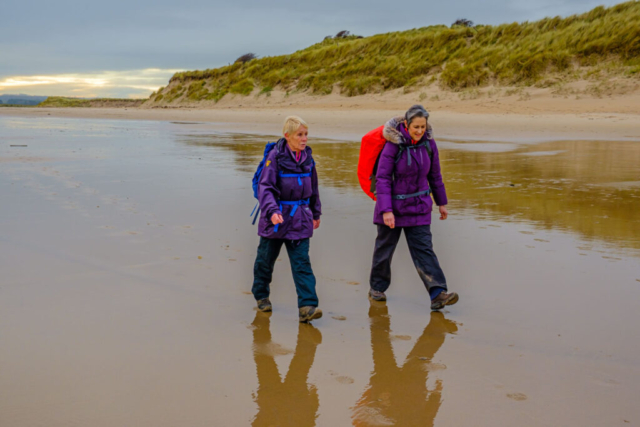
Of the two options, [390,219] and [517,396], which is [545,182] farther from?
[517,396]

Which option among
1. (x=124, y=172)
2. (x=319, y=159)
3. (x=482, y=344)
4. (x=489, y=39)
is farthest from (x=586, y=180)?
(x=489, y=39)

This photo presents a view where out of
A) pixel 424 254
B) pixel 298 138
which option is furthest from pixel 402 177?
pixel 298 138

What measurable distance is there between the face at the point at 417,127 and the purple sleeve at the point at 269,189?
38.8 inches

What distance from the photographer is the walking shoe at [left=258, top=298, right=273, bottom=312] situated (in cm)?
427

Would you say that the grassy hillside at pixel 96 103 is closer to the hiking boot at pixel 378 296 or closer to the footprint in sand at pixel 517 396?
the hiking boot at pixel 378 296

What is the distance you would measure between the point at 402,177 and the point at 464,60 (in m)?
27.2

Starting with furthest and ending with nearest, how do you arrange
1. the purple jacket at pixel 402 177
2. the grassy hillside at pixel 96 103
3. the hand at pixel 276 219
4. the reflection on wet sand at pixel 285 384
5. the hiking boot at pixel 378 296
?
the grassy hillside at pixel 96 103 → the hiking boot at pixel 378 296 → the purple jacket at pixel 402 177 → the hand at pixel 276 219 → the reflection on wet sand at pixel 285 384

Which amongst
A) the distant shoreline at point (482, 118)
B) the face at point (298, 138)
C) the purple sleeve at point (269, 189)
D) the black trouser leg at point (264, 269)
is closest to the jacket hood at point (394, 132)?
the face at point (298, 138)

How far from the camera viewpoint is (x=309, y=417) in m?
2.87

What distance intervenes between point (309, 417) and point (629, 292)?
287 cm

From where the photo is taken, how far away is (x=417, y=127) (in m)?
4.27

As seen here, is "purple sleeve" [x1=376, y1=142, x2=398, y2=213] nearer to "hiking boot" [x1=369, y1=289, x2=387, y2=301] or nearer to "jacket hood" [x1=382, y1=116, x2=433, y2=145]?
"jacket hood" [x1=382, y1=116, x2=433, y2=145]

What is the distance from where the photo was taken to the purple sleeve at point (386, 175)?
438 cm

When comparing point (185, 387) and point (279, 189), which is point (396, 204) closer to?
point (279, 189)
